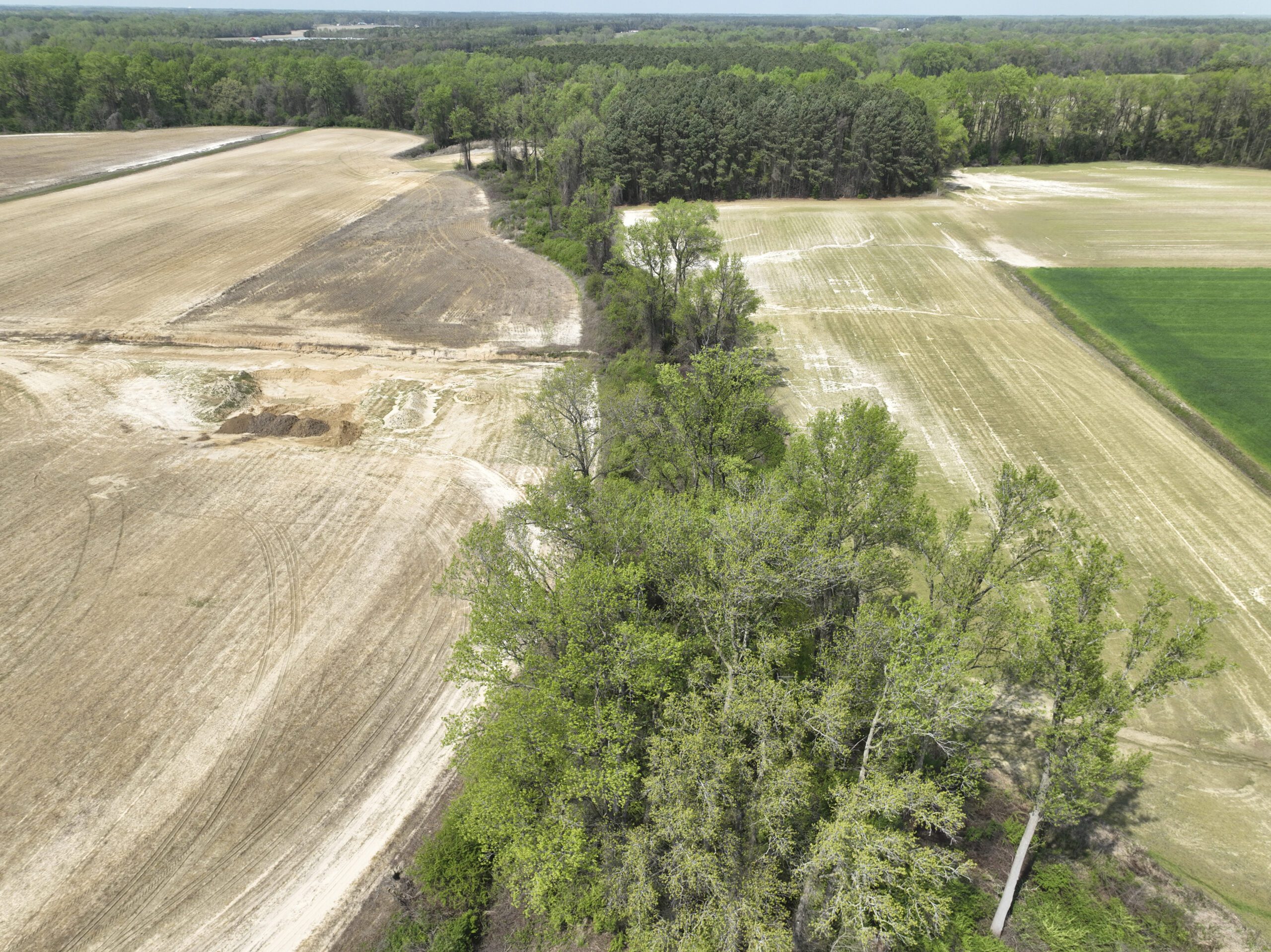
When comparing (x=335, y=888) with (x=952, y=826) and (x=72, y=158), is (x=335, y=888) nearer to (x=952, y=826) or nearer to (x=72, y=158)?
(x=952, y=826)

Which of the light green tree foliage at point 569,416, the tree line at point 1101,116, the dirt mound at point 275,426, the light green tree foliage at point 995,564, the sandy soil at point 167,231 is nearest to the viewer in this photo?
the light green tree foliage at point 995,564

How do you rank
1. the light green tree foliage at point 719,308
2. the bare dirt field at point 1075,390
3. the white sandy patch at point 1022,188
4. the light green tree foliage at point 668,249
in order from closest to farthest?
the bare dirt field at point 1075,390, the light green tree foliage at point 719,308, the light green tree foliage at point 668,249, the white sandy patch at point 1022,188

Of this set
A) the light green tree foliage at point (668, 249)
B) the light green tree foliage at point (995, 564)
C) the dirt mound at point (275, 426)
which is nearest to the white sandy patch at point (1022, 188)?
the light green tree foliage at point (668, 249)

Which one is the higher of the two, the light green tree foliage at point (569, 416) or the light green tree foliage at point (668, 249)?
the light green tree foliage at point (668, 249)

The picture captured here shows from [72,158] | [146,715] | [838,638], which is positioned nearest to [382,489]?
[146,715]

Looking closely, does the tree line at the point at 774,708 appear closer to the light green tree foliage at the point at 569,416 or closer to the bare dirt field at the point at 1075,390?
the bare dirt field at the point at 1075,390

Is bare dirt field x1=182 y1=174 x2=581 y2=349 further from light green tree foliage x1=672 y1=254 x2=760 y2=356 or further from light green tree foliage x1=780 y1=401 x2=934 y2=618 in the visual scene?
light green tree foliage x1=780 y1=401 x2=934 y2=618

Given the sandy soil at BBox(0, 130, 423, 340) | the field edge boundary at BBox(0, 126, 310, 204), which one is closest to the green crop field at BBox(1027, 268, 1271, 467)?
the sandy soil at BBox(0, 130, 423, 340)

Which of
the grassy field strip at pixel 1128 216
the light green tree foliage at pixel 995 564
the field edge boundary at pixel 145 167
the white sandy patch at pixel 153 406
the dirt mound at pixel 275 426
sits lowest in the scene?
the dirt mound at pixel 275 426
